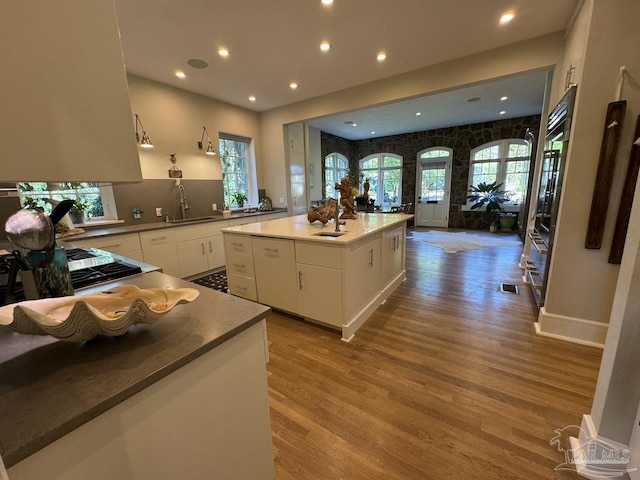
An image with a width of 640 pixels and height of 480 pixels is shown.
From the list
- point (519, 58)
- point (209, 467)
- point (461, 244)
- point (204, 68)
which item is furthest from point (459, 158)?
point (209, 467)

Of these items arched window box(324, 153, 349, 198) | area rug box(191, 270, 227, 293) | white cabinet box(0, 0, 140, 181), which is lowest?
area rug box(191, 270, 227, 293)

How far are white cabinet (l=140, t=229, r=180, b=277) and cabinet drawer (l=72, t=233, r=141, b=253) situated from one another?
8 centimetres

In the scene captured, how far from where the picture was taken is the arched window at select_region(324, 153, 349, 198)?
7741 mm

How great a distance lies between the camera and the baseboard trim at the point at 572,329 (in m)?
2.02

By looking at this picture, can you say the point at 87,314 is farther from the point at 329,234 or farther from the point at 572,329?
the point at 572,329

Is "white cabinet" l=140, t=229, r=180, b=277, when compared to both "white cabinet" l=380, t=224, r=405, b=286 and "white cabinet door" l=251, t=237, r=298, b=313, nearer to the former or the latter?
"white cabinet door" l=251, t=237, r=298, b=313

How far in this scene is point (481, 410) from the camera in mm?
1493

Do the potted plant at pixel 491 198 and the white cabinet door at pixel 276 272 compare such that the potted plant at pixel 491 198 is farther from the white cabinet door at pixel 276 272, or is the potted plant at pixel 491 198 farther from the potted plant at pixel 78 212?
the potted plant at pixel 78 212

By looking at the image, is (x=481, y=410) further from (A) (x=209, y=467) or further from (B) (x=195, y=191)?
(B) (x=195, y=191)

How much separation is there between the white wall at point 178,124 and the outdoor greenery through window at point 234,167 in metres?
0.24

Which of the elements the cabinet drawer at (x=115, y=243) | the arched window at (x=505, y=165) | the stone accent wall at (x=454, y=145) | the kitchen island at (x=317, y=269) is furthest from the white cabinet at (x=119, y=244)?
the arched window at (x=505, y=165)

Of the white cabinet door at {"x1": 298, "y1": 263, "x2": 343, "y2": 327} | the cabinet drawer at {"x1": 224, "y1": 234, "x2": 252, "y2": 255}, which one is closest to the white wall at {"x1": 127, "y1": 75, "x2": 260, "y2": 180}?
the cabinet drawer at {"x1": 224, "y1": 234, "x2": 252, "y2": 255}

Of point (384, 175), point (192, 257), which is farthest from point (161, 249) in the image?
point (384, 175)

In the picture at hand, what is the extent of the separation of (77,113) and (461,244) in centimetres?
610
